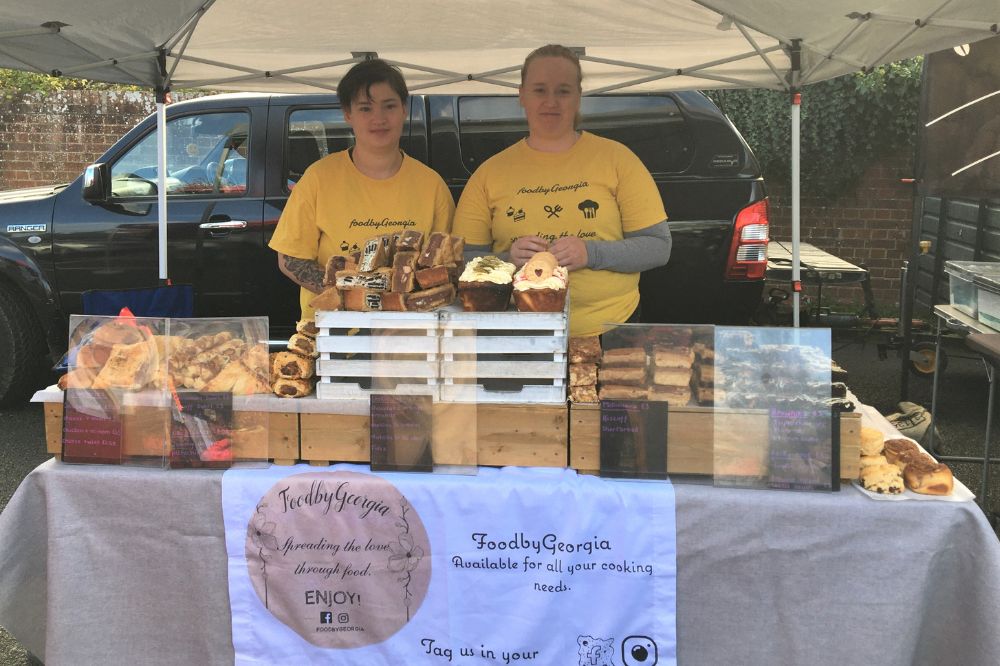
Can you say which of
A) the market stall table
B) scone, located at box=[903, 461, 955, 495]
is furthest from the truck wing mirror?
the market stall table

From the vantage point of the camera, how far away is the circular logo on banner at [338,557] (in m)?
2.09

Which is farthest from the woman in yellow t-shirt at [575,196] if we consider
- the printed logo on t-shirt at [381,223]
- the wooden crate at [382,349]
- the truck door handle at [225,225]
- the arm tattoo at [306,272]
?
the truck door handle at [225,225]

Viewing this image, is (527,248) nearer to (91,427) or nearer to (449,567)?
(449,567)

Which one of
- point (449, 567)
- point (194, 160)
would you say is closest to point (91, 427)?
point (449, 567)

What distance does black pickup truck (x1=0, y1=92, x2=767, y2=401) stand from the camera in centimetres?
486

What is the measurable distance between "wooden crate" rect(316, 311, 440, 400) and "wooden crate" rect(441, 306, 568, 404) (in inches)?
1.6

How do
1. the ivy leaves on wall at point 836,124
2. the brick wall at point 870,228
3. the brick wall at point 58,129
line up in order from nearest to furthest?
1. the ivy leaves on wall at point 836,124
2. the brick wall at point 870,228
3. the brick wall at point 58,129

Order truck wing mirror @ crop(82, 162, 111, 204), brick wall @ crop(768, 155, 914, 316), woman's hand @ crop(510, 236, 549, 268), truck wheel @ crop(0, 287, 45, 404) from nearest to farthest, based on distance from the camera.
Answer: woman's hand @ crop(510, 236, 549, 268)
truck wing mirror @ crop(82, 162, 111, 204)
truck wheel @ crop(0, 287, 45, 404)
brick wall @ crop(768, 155, 914, 316)

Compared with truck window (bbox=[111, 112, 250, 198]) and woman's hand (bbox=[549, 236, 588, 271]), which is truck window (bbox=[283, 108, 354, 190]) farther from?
woman's hand (bbox=[549, 236, 588, 271])

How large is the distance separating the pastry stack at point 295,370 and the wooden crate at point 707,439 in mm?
734

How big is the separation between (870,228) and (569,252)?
783 centimetres

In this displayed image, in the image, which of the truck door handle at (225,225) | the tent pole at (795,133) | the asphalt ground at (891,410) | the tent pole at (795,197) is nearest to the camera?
the tent pole at (795,133)

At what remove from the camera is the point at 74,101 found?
926 centimetres

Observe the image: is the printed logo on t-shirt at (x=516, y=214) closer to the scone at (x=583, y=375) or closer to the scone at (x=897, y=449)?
the scone at (x=583, y=375)
